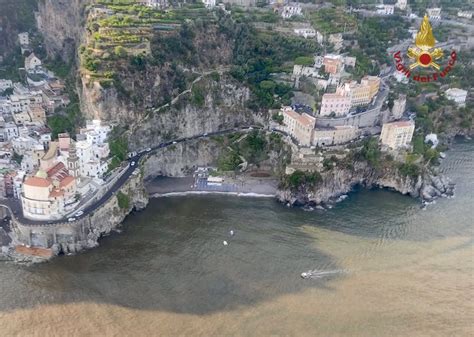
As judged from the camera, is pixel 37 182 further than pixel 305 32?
No

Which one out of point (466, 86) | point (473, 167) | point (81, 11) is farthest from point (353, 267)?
point (81, 11)

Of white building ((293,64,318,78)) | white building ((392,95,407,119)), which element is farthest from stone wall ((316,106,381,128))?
white building ((293,64,318,78))

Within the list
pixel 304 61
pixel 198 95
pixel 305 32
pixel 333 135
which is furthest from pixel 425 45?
pixel 305 32

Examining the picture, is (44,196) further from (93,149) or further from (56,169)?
(93,149)

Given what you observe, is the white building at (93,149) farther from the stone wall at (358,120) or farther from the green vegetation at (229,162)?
the stone wall at (358,120)

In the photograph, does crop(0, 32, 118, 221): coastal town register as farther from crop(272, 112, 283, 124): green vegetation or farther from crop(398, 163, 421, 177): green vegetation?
crop(398, 163, 421, 177): green vegetation
